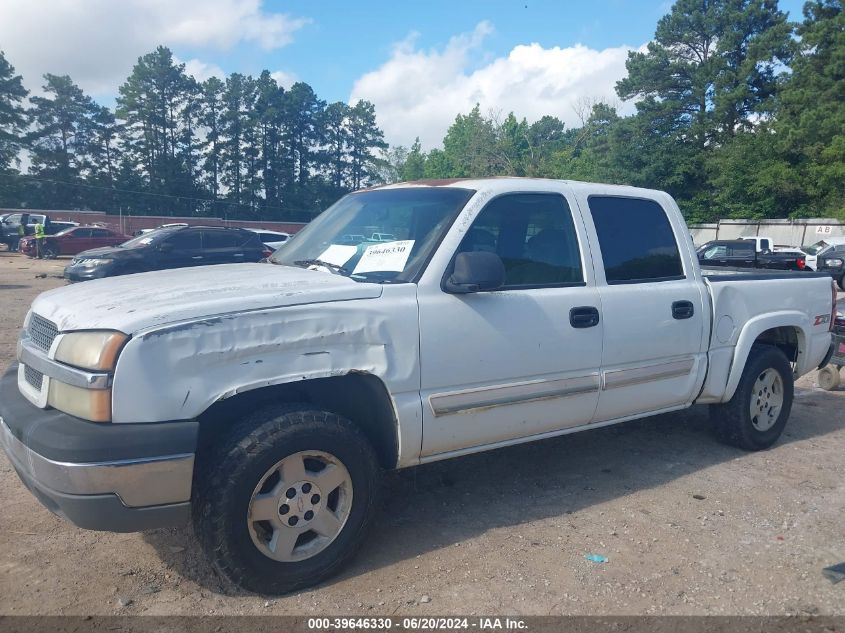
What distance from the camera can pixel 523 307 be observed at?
146 inches

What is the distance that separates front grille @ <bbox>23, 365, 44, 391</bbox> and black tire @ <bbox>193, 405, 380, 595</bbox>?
827 millimetres

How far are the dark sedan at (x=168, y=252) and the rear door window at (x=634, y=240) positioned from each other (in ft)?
43.2

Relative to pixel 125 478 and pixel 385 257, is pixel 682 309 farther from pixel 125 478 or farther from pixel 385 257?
pixel 125 478

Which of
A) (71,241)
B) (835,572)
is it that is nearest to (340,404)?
(835,572)

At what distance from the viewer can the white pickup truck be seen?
8.91 ft

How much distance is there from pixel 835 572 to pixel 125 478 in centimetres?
339

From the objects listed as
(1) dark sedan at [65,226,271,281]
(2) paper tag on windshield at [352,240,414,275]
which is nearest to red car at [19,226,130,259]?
(1) dark sedan at [65,226,271,281]

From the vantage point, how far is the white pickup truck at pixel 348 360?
107 inches

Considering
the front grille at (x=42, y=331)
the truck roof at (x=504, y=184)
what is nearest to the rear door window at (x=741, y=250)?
the truck roof at (x=504, y=184)

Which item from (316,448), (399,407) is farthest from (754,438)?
(316,448)

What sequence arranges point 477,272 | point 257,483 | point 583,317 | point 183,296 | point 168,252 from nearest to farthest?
1. point 257,483
2. point 183,296
3. point 477,272
4. point 583,317
5. point 168,252

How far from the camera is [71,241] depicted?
93.6 ft

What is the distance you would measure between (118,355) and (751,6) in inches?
1946

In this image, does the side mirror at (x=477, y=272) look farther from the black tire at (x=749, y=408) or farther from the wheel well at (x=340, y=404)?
the black tire at (x=749, y=408)
